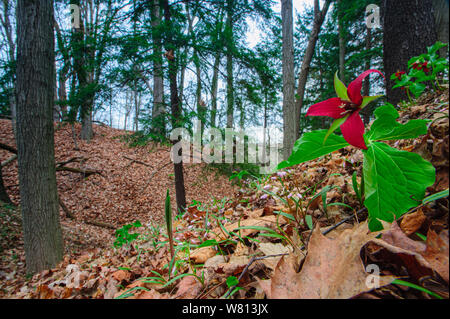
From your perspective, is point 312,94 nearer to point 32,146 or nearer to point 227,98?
point 227,98

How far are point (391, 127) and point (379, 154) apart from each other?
0.41 feet

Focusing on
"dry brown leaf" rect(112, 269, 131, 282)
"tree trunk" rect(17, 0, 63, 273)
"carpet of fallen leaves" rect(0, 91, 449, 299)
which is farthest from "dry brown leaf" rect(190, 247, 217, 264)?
"tree trunk" rect(17, 0, 63, 273)

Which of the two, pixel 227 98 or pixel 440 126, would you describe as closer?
pixel 440 126

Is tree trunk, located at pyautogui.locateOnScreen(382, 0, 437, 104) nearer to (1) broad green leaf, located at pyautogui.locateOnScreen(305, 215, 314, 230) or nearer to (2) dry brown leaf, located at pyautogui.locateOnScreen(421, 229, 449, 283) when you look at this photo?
(1) broad green leaf, located at pyautogui.locateOnScreen(305, 215, 314, 230)

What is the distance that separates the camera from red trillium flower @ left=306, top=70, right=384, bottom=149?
0.63 metres

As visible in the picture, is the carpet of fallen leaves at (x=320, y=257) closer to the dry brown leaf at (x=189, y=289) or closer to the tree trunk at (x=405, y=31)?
the dry brown leaf at (x=189, y=289)

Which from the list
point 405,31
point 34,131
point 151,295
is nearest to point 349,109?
point 151,295

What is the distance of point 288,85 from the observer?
510cm

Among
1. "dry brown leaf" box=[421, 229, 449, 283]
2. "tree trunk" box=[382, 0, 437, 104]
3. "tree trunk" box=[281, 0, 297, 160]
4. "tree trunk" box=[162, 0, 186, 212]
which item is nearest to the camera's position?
"dry brown leaf" box=[421, 229, 449, 283]

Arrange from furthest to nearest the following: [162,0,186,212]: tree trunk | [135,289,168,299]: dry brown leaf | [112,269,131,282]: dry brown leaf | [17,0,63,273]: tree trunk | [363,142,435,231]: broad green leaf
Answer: [162,0,186,212]: tree trunk
[17,0,63,273]: tree trunk
[112,269,131,282]: dry brown leaf
[135,289,168,299]: dry brown leaf
[363,142,435,231]: broad green leaf

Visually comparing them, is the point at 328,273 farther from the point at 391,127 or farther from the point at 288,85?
the point at 288,85

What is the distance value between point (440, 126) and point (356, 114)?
0.40 meters

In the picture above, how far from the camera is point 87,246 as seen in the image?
455cm
